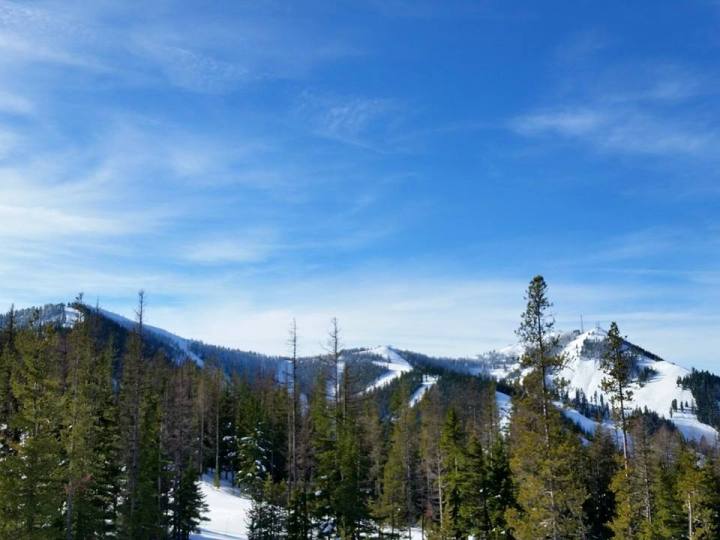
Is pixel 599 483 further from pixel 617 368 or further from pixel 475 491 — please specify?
pixel 617 368

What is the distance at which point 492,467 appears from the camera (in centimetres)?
5616

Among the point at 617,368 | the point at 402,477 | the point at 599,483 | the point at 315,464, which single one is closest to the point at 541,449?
the point at 617,368

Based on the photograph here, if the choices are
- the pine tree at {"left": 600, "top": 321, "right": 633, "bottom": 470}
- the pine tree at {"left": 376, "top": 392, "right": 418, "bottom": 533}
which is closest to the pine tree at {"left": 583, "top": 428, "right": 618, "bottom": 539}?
the pine tree at {"left": 376, "top": 392, "right": 418, "bottom": 533}

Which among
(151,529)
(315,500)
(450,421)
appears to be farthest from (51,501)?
(450,421)

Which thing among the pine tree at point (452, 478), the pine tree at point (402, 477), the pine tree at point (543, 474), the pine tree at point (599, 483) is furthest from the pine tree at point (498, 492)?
the pine tree at point (543, 474)

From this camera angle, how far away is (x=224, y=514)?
57.2 metres

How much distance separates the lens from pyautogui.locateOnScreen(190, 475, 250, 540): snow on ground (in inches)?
1924

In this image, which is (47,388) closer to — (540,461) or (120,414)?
(120,414)

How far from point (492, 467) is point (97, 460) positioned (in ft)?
120

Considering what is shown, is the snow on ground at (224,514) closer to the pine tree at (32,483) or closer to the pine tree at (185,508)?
the pine tree at (185,508)

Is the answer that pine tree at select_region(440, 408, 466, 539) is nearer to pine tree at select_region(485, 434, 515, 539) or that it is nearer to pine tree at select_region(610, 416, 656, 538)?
pine tree at select_region(485, 434, 515, 539)

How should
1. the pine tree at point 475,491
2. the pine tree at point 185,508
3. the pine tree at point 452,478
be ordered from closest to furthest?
the pine tree at point 185,508, the pine tree at point 475,491, the pine tree at point 452,478

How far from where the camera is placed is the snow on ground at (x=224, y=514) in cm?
4888

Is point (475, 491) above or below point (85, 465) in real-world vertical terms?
below
